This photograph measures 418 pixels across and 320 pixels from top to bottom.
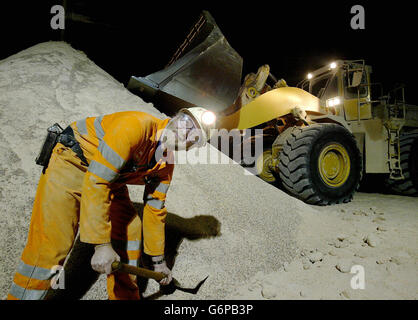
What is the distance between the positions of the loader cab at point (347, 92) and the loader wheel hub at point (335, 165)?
1027 mm

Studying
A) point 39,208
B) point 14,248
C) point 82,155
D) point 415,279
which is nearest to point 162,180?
point 82,155

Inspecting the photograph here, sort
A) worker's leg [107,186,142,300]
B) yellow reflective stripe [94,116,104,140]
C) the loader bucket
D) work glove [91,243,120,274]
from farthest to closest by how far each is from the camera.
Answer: the loader bucket, worker's leg [107,186,142,300], yellow reflective stripe [94,116,104,140], work glove [91,243,120,274]

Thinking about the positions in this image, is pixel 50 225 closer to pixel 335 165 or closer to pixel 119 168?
pixel 119 168

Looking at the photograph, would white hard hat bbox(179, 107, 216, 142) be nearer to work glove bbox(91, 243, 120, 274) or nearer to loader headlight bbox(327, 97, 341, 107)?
work glove bbox(91, 243, 120, 274)

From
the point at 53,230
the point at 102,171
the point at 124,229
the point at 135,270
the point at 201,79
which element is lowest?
the point at 135,270

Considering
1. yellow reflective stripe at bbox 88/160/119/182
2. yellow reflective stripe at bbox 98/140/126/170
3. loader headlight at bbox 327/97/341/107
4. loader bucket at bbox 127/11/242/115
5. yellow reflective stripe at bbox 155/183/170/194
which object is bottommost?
yellow reflective stripe at bbox 155/183/170/194

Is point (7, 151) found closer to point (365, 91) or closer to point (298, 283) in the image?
point (298, 283)

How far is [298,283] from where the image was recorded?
6.26 feet

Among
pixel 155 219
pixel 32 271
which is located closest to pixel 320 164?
pixel 155 219

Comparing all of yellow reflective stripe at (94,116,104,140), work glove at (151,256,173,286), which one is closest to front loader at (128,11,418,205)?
work glove at (151,256,173,286)

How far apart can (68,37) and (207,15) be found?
4.55m

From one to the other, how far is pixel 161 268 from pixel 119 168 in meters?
0.94

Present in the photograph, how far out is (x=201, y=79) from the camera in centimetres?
450

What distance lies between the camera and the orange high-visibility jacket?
4.27ft
